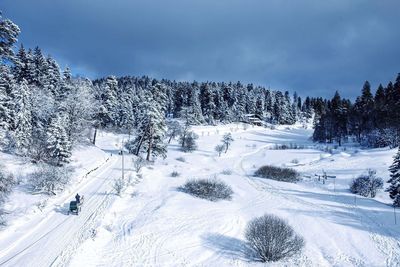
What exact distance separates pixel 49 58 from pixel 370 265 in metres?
78.0

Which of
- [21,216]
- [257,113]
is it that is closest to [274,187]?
[21,216]

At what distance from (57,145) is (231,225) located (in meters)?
25.4

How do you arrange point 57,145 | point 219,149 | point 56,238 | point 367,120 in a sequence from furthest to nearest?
point 367,120 < point 219,149 < point 57,145 < point 56,238

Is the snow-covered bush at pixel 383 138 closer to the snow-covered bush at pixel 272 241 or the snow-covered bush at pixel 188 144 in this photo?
the snow-covered bush at pixel 188 144

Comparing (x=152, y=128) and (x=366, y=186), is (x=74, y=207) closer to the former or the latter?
(x=152, y=128)

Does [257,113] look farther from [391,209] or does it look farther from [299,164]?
[391,209]

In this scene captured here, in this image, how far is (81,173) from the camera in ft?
121

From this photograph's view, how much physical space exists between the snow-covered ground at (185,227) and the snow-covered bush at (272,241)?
516mm

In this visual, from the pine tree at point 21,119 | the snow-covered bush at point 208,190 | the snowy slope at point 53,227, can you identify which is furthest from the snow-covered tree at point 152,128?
the snow-covered bush at point 208,190

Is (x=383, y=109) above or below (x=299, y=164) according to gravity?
above

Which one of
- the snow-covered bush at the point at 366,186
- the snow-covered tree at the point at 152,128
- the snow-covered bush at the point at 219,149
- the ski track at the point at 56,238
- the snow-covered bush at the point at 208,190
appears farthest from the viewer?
the snow-covered bush at the point at 219,149

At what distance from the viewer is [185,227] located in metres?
21.0

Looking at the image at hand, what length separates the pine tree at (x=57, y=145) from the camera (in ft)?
124

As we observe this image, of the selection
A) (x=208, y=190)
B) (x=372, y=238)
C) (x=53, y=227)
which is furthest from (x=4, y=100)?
(x=372, y=238)
